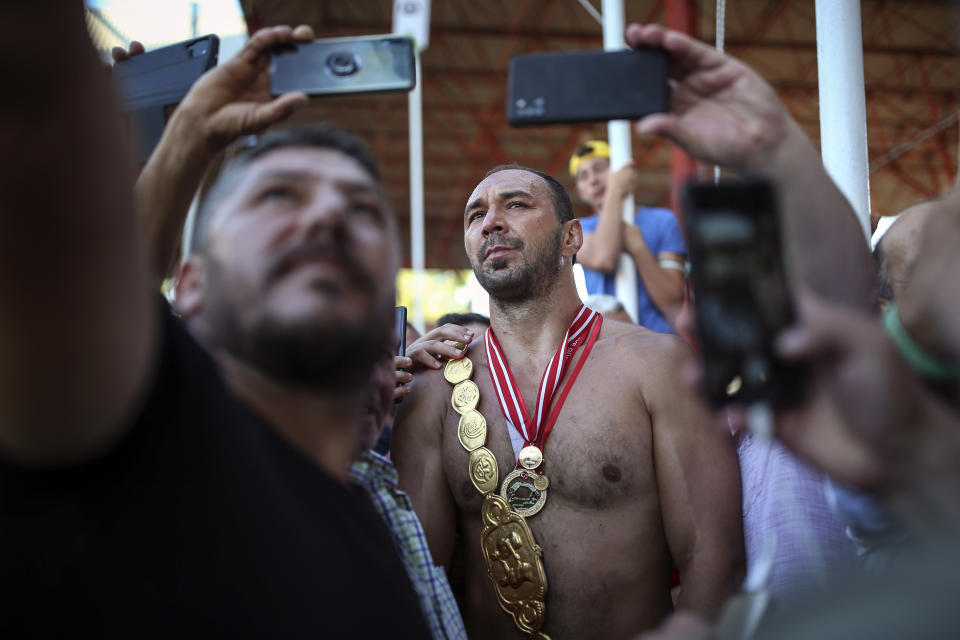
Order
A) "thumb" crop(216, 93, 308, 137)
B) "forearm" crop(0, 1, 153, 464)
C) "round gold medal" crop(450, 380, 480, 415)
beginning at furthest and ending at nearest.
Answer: "round gold medal" crop(450, 380, 480, 415), "thumb" crop(216, 93, 308, 137), "forearm" crop(0, 1, 153, 464)

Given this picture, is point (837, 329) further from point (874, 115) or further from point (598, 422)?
point (874, 115)

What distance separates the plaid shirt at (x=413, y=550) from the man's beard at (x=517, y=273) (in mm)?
1135

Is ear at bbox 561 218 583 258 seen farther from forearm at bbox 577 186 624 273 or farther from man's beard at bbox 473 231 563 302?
forearm at bbox 577 186 624 273

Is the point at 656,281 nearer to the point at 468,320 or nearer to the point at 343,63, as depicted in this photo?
the point at 468,320

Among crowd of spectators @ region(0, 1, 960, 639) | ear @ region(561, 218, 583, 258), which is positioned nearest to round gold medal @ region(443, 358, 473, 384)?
ear @ region(561, 218, 583, 258)

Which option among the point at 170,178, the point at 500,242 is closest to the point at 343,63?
the point at 170,178

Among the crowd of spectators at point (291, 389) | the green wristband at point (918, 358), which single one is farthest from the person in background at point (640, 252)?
the green wristband at point (918, 358)

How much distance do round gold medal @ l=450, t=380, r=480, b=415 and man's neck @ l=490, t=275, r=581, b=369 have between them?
20 centimetres

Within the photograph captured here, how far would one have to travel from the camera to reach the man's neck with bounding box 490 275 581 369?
8.48 ft

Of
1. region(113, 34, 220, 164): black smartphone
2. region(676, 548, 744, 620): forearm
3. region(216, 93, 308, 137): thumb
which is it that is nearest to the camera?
region(216, 93, 308, 137): thumb

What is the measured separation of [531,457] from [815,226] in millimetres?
1327

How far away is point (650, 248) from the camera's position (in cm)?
379

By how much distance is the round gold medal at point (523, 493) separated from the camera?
2.23m

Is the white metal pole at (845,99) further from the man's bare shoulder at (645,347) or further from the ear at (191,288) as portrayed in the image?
the ear at (191,288)
